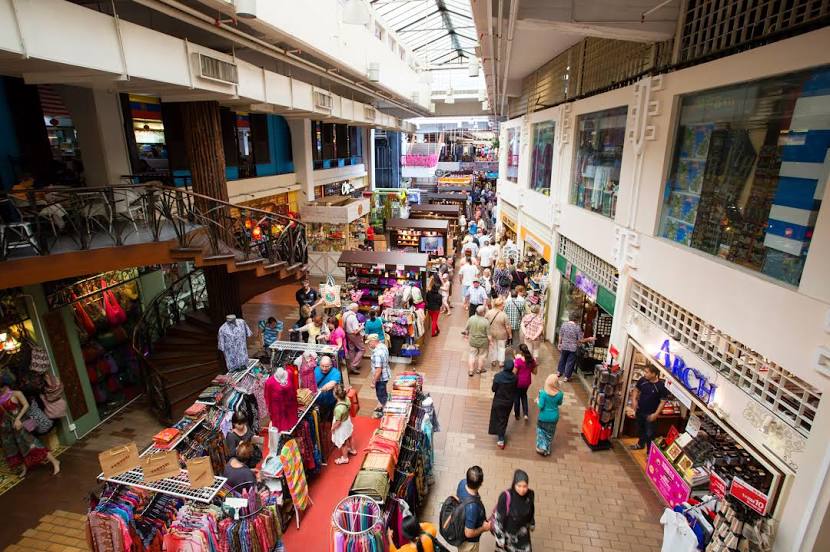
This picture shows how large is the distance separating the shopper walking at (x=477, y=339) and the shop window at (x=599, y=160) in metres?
3.03

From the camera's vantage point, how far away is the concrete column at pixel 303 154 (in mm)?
15883

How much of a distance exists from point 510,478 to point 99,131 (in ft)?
31.6

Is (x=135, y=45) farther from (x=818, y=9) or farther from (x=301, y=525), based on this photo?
(x=818, y=9)

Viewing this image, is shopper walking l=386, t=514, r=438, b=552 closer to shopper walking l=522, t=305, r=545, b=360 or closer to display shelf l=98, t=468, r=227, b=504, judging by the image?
display shelf l=98, t=468, r=227, b=504

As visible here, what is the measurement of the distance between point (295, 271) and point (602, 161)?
6.40 m

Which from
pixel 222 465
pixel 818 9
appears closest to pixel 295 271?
pixel 222 465

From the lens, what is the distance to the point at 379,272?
1234cm

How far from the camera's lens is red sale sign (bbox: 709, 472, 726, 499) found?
15.0ft

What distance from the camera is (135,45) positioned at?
5.42m

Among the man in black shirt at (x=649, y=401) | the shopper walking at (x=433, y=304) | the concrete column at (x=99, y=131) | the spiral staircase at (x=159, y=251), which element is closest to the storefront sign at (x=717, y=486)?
the man in black shirt at (x=649, y=401)

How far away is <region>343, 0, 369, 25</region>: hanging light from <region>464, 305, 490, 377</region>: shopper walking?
5579 millimetres

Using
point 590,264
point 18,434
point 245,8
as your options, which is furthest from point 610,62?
point 18,434

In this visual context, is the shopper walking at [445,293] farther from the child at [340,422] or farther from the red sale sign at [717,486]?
the red sale sign at [717,486]

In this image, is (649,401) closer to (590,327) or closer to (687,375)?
(687,375)
